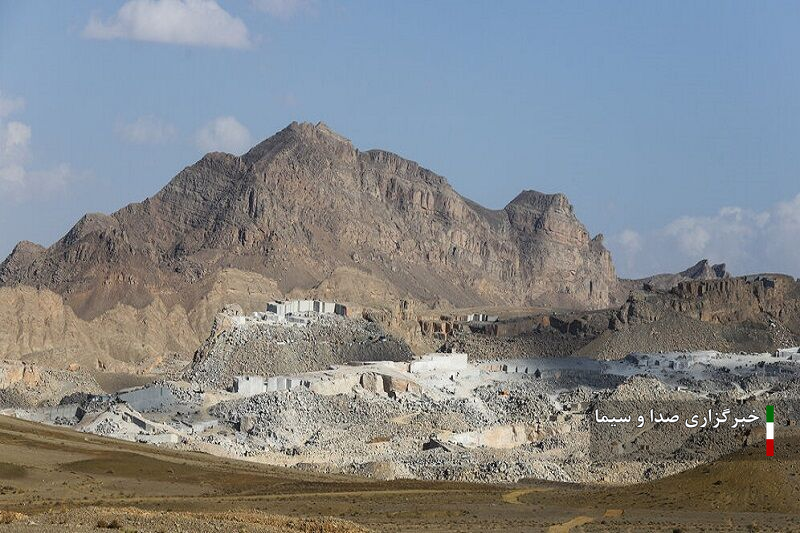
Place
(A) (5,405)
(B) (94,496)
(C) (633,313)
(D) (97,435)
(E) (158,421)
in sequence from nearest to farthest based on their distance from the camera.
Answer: (B) (94,496), (D) (97,435), (E) (158,421), (A) (5,405), (C) (633,313)

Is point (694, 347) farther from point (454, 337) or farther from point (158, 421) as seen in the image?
point (158, 421)

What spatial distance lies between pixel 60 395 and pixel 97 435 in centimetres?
3455

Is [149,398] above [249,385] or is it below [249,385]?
below

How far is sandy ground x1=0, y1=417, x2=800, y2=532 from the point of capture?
5031 cm

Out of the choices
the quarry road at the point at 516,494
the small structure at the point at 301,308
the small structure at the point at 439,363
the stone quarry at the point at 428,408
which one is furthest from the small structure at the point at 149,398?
the quarry road at the point at 516,494

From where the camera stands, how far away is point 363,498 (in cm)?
5791

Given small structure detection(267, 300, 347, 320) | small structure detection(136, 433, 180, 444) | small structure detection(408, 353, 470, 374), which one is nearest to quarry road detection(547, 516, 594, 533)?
small structure detection(136, 433, 180, 444)

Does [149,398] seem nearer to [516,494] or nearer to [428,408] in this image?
[428,408]

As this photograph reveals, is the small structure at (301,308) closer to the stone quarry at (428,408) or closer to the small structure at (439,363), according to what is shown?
the stone quarry at (428,408)

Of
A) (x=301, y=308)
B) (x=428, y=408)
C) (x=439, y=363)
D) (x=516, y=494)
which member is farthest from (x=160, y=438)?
(x=301, y=308)

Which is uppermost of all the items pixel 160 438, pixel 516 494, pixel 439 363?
pixel 439 363

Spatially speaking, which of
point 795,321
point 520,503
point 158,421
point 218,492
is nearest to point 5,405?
point 158,421

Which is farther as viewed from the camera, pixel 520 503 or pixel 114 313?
pixel 114 313

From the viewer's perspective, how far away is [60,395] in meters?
112
